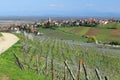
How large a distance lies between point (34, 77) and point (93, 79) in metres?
11.4

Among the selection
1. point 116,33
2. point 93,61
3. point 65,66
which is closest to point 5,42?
point 93,61

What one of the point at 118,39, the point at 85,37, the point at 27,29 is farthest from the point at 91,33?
the point at 27,29

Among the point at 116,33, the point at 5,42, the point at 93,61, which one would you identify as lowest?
the point at 116,33

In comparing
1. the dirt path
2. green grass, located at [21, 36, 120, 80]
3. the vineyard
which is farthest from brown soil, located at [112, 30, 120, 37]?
the vineyard

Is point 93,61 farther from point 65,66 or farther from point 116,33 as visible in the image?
point 116,33

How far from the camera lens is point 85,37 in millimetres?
152500

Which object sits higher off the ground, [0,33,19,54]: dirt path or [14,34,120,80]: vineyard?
[14,34,120,80]: vineyard

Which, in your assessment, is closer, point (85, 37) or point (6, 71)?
point (6, 71)

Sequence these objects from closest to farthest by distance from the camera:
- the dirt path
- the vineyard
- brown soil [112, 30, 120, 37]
Result: the vineyard
the dirt path
brown soil [112, 30, 120, 37]

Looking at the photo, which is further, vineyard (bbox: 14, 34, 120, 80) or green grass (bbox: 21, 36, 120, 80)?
green grass (bbox: 21, 36, 120, 80)

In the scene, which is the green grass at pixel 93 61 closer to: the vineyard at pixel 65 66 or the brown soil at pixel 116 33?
the vineyard at pixel 65 66

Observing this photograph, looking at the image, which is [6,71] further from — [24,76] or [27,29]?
[27,29]

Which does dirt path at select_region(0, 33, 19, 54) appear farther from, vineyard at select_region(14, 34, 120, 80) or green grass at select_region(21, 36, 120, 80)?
green grass at select_region(21, 36, 120, 80)

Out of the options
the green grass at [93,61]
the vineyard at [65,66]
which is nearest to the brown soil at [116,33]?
the green grass at [93,61]
